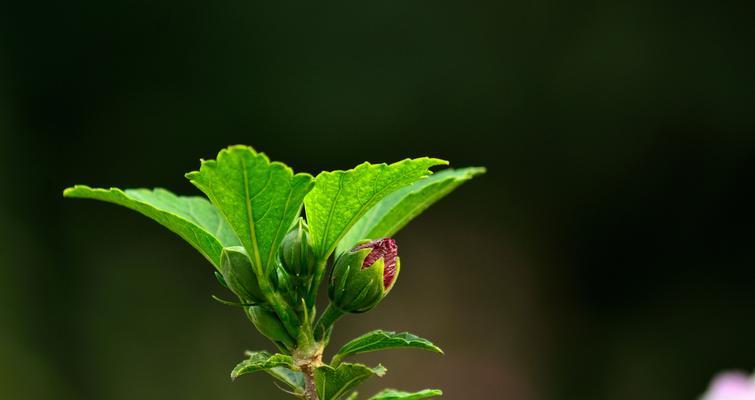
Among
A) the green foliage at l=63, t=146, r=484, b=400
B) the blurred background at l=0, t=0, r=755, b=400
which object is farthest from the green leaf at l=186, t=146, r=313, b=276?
the blurred background at l=0, t=0, r=755, b=400

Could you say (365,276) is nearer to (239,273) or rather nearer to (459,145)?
(239,273)

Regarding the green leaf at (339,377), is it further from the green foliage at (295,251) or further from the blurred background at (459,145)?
the blurred background at (459,145)

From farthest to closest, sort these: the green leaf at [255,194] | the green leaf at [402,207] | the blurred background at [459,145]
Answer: the blurred background at [459,145] < the green leaf at [402,207] < the green leaf at [255,194]

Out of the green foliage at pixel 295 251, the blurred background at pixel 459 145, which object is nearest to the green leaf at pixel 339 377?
the green foliage at pixel 295 251

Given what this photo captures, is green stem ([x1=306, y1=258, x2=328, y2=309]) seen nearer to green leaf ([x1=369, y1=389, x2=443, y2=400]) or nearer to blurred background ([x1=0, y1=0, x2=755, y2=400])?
green leaf ([x1=369, y1=389, x2=443, y2=400])

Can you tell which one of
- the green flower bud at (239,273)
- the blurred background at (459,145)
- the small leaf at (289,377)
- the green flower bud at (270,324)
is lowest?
the small leaf at (289,377)

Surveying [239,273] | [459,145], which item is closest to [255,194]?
[239,273]

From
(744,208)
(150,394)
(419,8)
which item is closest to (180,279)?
(150,394)
